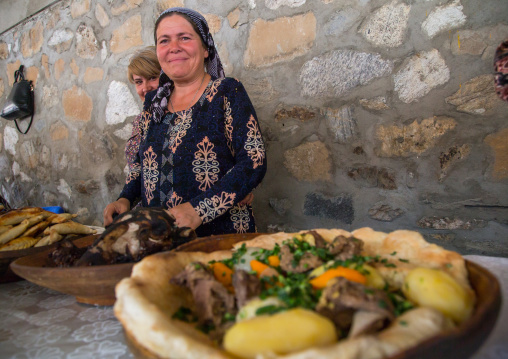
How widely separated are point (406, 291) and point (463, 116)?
4.45ft

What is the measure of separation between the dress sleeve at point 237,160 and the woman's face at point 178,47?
0.84 ft

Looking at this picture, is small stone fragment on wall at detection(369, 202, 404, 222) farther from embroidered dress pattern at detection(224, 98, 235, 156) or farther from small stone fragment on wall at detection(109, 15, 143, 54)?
small stone fragment on wall at detection(109, 15, 143, 54)

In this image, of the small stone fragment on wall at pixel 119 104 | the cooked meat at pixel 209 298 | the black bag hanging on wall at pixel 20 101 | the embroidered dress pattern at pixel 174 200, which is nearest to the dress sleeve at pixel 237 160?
the embroidered dress pattern at pixel 174 200

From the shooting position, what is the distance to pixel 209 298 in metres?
0.64

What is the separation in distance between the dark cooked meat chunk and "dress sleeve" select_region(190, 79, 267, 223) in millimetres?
536

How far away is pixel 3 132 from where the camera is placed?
498cm

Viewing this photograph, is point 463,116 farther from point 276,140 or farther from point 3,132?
point 3,132

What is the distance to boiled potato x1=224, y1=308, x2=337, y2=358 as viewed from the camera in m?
0.46

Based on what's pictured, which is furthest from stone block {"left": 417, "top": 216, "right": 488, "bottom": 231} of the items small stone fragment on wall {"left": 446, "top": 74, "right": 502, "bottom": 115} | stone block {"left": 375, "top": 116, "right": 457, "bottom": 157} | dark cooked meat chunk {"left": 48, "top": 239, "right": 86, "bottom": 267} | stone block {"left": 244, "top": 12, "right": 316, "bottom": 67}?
dark cooked meat chunk {"left": 48, "top": 239, "right": 86, "bottom": 267}

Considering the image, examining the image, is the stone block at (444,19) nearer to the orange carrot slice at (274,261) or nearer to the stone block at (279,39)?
the stone block at (279,39)

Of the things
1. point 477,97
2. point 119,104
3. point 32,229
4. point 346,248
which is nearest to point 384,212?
point 477,97

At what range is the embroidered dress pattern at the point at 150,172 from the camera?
69.9 inches

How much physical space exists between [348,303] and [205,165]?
1.23 m

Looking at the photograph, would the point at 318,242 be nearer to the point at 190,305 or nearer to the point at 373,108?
the point at 190,305
